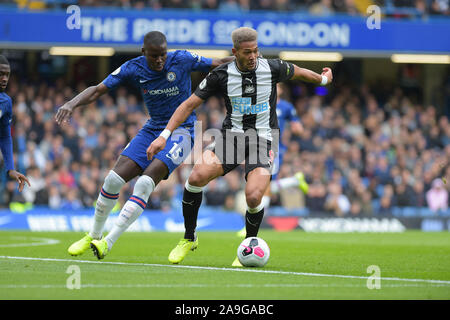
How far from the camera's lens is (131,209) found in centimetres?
871

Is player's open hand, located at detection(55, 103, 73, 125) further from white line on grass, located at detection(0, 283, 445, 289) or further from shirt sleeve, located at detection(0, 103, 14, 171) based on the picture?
white line on grass, located at detection(0, 283, 445, 289)

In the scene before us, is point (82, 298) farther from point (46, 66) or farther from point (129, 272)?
point (46, 66)

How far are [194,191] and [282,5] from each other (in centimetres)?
1627

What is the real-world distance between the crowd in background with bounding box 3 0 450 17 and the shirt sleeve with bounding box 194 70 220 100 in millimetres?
15572

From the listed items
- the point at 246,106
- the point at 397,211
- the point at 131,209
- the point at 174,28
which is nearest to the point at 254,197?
the point at 246,106

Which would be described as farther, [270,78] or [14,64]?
[14,64]

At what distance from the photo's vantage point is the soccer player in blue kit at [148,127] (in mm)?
8758

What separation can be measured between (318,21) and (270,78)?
15.7 metres

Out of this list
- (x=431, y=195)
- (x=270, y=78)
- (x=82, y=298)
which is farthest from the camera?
(x=431, y=195)

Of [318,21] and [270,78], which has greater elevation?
[318,21]

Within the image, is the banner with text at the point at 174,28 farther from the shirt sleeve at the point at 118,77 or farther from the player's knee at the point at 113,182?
the player's knee at the point at 113,182

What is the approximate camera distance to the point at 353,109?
25.3 m

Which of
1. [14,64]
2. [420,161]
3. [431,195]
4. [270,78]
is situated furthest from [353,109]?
[270,78]

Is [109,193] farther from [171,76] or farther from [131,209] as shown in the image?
[171,76]
